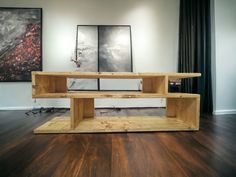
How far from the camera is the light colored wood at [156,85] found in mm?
1407

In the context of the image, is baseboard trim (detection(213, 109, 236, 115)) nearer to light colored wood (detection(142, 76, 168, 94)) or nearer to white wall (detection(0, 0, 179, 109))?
white wall (detection(0, 0, 179, 109))

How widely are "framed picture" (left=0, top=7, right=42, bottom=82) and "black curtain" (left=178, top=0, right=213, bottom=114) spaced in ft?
8.40

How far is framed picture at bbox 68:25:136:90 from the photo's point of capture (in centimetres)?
257

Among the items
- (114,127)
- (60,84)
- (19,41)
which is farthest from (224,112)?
(19,41)

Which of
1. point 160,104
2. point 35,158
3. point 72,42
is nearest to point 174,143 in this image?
point 35,158

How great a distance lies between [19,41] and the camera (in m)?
2.53

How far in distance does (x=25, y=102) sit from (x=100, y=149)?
7.31 feet

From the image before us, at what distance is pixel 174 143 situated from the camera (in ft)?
3.69

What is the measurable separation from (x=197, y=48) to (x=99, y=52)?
162 centimetres

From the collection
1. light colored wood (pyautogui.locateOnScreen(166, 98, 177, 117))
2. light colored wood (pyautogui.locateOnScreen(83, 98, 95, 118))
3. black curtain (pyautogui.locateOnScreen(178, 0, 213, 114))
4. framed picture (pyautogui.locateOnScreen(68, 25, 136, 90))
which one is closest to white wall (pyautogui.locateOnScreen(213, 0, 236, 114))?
black curtain (pyautogui.locateOnScreen(178, 0, 213, 114))

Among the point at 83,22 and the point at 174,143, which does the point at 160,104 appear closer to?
the point at 174,143

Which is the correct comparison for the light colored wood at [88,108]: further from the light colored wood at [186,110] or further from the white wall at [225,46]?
the white wall at [225,46]

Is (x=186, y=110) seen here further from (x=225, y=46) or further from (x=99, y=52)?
(x=99, y=52)

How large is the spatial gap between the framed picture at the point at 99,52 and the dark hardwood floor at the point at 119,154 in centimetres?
139
